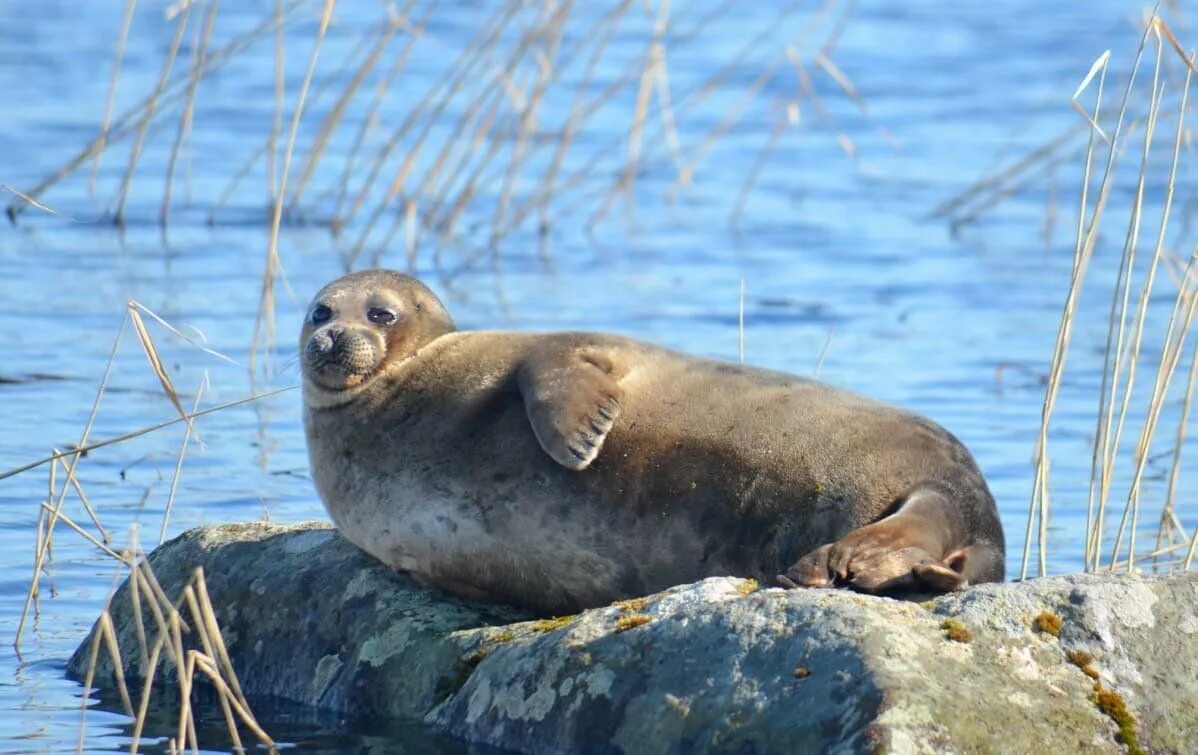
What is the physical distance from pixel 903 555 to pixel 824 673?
620 millimetres

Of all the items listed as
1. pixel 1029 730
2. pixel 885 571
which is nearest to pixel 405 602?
pixel 885 571

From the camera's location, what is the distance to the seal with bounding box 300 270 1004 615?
17.8 ft

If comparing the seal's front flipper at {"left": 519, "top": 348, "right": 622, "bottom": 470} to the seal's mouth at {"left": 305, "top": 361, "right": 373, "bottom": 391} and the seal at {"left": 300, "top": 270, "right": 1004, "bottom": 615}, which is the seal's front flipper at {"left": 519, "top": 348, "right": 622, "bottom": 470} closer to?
the seal at {"left": 300, "top": 270, "right": 1004, "bottom": 615}

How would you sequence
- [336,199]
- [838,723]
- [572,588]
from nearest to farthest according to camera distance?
1. [838,723]
2. [572,588]
3. [336,199]

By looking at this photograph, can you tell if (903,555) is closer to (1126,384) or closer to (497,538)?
(497,538)

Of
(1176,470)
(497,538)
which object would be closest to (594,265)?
(1176,470)

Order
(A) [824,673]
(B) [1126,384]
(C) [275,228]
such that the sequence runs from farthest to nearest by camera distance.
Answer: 1. (C) [275,228]
2. (B) [1126,384]
3. (A) [824,673]

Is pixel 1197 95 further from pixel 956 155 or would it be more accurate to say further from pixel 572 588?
pixel 572 588

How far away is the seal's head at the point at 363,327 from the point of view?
611 centimetres

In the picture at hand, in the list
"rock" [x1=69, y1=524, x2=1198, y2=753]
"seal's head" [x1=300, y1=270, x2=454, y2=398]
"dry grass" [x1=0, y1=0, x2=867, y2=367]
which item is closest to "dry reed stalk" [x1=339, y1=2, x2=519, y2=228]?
"dry grass" [x1=0, y1=0, x2=867, y2=367]

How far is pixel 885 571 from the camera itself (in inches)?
199

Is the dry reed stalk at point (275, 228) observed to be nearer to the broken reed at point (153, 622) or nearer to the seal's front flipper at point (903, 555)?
the broken reed at point (153, 622)

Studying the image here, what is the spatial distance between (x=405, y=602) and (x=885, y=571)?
145cm

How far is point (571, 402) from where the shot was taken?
557cm
